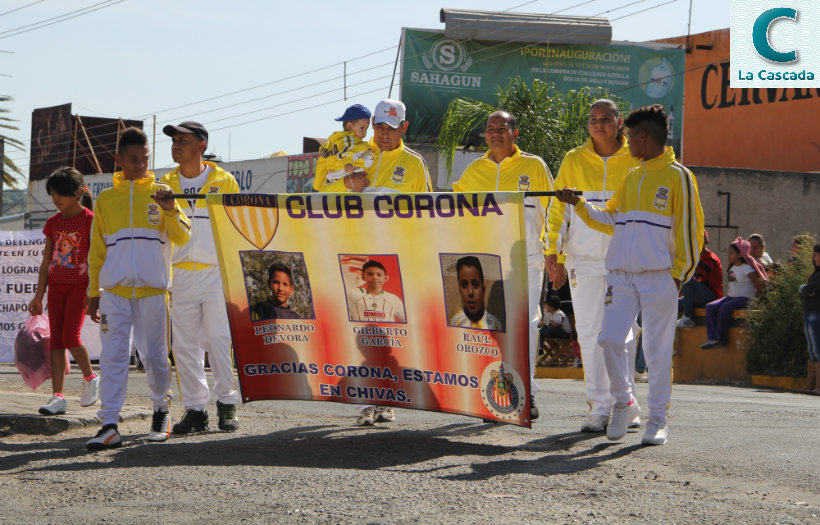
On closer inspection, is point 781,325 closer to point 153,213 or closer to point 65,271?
point 65,271

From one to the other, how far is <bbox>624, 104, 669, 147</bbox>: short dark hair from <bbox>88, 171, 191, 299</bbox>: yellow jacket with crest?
3014mm

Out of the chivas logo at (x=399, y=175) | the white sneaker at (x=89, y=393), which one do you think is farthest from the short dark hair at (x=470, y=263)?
the white sneaker at (x=89, y=393)

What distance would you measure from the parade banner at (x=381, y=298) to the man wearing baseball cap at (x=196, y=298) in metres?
0.59

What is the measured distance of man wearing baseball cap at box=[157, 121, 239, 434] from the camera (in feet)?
25.8

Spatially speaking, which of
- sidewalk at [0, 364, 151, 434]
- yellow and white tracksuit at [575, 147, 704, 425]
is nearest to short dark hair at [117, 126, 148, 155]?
sidewalk at [0, 364, 151, 434]

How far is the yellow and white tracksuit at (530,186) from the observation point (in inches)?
318

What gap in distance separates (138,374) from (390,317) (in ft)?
28.6

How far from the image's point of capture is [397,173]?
8.41 meters

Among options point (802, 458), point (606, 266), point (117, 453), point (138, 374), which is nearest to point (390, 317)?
point (606, 266)

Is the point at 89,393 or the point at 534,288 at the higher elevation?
the point at 534,288

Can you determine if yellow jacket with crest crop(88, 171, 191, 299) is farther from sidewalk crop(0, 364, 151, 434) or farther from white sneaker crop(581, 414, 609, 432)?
white sneaker crop(581, 414, 609, 432)

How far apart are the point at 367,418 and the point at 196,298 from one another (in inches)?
59.8

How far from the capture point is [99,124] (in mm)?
47375

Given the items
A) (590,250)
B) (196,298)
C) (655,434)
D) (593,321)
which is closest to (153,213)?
(196,298)
